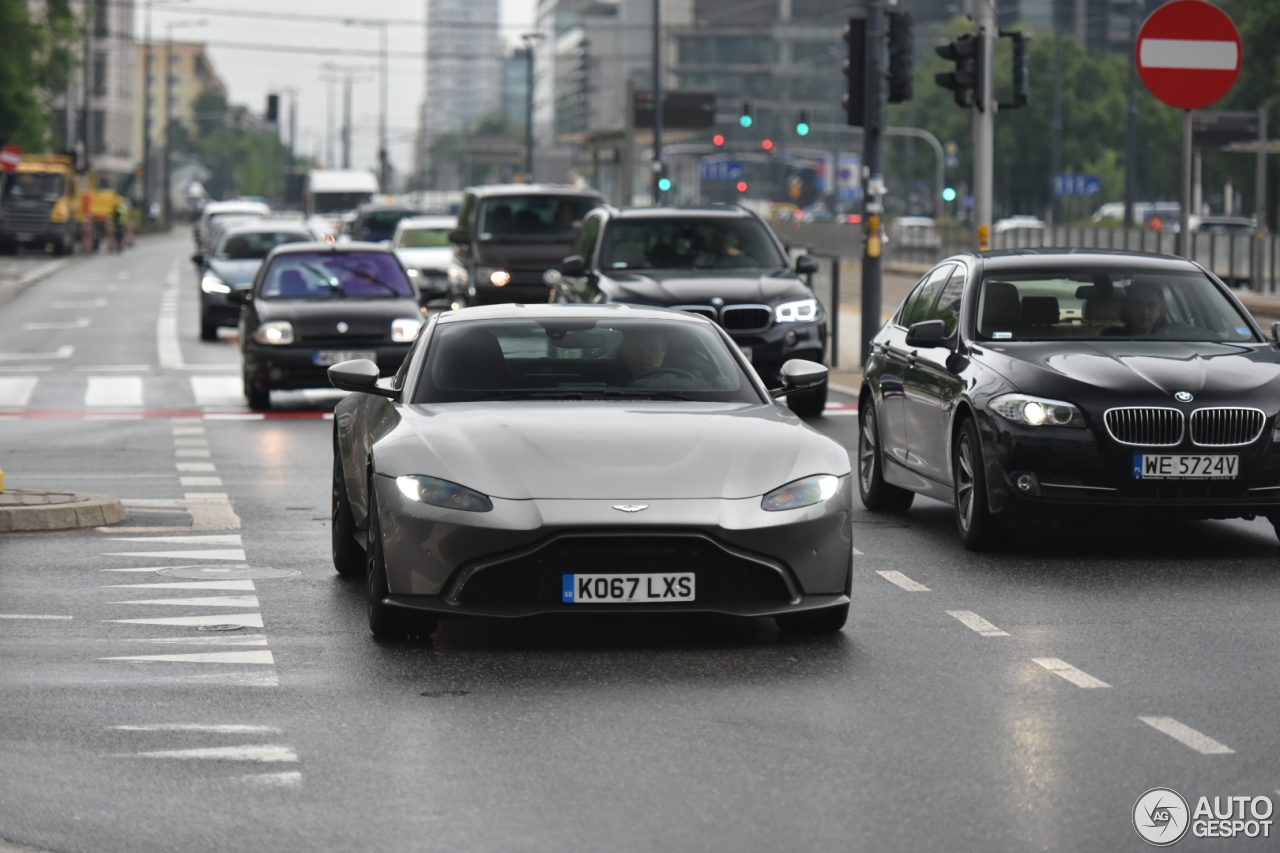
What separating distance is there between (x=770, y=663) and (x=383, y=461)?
5.35ft

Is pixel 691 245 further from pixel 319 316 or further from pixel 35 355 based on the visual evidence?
pixel 35 355

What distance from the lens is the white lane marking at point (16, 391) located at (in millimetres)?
21000

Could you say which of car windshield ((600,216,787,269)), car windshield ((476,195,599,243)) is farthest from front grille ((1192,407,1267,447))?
car windshield ((476,195,599,243))

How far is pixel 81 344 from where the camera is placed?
30.8 meters

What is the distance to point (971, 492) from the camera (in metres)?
11.2

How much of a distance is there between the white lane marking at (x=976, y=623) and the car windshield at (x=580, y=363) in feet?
3.81

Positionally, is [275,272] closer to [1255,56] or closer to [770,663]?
[770,663]

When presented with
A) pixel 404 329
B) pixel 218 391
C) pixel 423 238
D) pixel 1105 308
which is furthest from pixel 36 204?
pixel 1105 308

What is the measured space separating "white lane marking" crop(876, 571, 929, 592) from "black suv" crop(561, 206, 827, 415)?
338 inches

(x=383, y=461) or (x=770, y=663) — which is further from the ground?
(x=383, y=461)

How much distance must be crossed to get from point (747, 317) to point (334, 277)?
470 cm

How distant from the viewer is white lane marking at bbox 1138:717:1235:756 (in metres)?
6.60

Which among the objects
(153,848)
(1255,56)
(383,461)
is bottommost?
(153,848)

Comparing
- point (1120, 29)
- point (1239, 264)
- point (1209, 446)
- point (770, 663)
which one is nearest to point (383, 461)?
point (770, 663)
